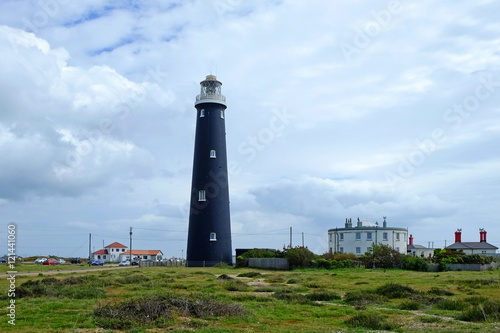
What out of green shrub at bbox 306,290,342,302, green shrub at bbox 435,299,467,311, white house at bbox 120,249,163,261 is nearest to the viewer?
green shrub at bbox 435,299,467,311

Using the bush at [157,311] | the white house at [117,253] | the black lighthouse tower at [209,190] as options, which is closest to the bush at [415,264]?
the black lighthouse tower at [209,190]

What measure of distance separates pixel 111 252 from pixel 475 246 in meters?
79.4

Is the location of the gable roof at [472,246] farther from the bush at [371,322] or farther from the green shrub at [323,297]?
the bush at [371,322]

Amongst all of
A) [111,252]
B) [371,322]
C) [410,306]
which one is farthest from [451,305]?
[111,252]

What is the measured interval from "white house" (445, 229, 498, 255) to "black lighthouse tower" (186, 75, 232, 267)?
148 ft

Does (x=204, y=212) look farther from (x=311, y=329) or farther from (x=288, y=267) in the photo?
(x=311, y=329)

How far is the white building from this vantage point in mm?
65938

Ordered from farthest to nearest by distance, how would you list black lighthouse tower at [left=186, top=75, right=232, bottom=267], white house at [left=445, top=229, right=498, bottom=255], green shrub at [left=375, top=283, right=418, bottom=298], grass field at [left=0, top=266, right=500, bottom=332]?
1. white house at [left=445, top=229, right=498, bottom=255]
2. black lighthouse tower at [left=186, top=75, right=232, bottom=267]
3. green shrub at [left=375, top=283, right=418, bottom=298]
4. grass field at [left=0, top=266, right=500, bottom=332]

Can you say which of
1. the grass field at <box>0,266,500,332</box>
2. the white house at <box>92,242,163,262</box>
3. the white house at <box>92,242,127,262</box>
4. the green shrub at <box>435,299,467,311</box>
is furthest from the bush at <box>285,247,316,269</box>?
the white house at <box>92,242,127,262</box>

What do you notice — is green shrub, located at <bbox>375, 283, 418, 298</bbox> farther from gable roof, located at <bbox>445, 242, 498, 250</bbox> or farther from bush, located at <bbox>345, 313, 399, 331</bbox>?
gable roof, located at <bbox>445, 242, 498, 250</bbox>

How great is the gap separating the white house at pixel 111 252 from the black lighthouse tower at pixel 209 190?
7210 cm

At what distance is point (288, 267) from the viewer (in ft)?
162

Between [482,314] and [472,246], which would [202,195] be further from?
[472,246]

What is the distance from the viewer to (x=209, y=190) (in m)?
49.7
